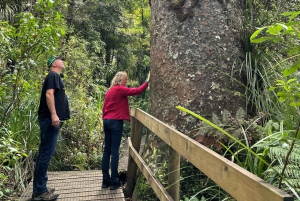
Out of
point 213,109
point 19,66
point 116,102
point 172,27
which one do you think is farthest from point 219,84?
point 19,66

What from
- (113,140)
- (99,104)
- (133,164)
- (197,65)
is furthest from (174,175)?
(99,104)

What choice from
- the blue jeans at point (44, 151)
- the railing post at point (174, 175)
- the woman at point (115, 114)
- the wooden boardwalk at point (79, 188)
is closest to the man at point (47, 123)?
the blue jeans at point (44, 151)

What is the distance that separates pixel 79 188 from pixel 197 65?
246 centimetres

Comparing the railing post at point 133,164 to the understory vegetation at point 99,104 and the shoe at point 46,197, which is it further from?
the shoe at point 46,197

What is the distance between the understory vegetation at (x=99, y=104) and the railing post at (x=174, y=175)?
141mm

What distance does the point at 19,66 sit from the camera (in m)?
3.27

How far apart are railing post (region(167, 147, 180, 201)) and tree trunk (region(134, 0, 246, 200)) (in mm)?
590

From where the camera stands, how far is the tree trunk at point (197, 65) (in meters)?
2.97

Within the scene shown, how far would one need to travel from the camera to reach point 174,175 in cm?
231

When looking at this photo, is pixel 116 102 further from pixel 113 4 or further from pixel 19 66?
pixel 113 4

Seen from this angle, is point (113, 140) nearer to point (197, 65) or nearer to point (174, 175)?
point (197, 65)

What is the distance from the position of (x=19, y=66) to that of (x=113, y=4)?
12031mm

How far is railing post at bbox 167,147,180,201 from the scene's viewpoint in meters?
2.27

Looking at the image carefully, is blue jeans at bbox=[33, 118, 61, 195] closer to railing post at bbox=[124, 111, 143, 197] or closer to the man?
the man
